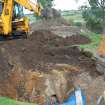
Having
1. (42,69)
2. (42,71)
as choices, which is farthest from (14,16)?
(42,71)

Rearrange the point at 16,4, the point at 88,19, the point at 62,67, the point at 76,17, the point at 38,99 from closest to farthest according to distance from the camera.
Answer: the point at 38,99, the point at 62,67, the point at 16,4, the point at 88,19, the point at 76,17

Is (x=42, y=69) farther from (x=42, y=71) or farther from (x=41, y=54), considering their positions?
(x=41, y=54)

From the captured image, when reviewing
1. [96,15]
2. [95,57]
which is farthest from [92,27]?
[95,57]

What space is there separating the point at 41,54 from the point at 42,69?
2337 millimetres

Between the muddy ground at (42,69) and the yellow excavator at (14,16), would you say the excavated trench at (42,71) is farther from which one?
the yellow excavator at (14,16)

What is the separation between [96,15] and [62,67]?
20536 millimetres

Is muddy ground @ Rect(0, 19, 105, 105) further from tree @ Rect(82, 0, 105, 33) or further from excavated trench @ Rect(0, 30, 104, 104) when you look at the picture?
tree @ Rect(82, 0, 105, 33)

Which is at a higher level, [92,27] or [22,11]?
[22,11]

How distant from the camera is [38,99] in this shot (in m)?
17.4

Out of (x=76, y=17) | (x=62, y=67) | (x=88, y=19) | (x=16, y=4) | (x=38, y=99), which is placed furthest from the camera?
(x=76, y=17)

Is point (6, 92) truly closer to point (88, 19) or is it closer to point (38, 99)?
point (38, 99)

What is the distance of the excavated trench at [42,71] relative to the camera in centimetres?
1789

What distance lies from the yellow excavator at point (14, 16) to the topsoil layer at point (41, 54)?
2.17 feet

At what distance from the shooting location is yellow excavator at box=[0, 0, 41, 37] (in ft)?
73.6
